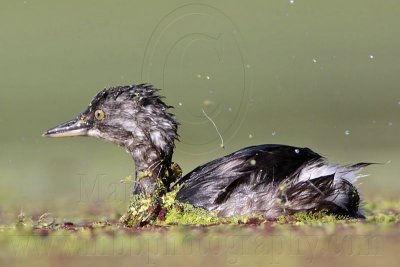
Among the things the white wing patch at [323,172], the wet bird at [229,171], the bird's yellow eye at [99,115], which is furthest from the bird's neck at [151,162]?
the white wing patch at [323,172]

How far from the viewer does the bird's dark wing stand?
11266 mm

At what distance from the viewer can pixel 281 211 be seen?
11.2m

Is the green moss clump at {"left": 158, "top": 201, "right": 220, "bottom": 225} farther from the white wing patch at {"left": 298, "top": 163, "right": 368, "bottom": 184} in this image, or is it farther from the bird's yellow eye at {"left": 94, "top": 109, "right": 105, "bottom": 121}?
the bird's yellow eye at {"left": 94, "top": 109, "right": 105, "bottom": 121}

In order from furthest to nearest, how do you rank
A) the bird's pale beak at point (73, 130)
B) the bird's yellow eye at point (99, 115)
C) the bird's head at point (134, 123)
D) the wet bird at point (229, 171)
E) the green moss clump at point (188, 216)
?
the bird's pale beak at point (73, 130), the bird's yellow eye at point (99, 115), the bird's head at point (134, 123), the wet bird at point (229, 171), the green moss clump at point (188, 216)

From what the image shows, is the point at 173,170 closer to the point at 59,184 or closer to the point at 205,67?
the point at 59,184

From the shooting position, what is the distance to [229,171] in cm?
1143

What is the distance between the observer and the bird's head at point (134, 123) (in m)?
11.8

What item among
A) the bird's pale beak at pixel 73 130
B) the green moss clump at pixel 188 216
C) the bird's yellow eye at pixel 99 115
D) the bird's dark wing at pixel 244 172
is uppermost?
the bird's yellow eye at pixel 99 115

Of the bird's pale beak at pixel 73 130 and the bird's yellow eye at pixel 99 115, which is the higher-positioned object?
the bird's yellow eye at pixel 99 115

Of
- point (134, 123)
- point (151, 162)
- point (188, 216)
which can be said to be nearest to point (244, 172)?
→ point (188, 216)

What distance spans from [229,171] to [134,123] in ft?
3.82

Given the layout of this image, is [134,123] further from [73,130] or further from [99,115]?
[73,130]

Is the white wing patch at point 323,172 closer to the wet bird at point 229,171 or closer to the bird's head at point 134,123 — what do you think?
the wet bird at point 229,171

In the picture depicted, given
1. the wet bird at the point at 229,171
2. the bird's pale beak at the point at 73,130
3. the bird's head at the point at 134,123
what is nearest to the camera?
the wet bird at the point at 229,171
